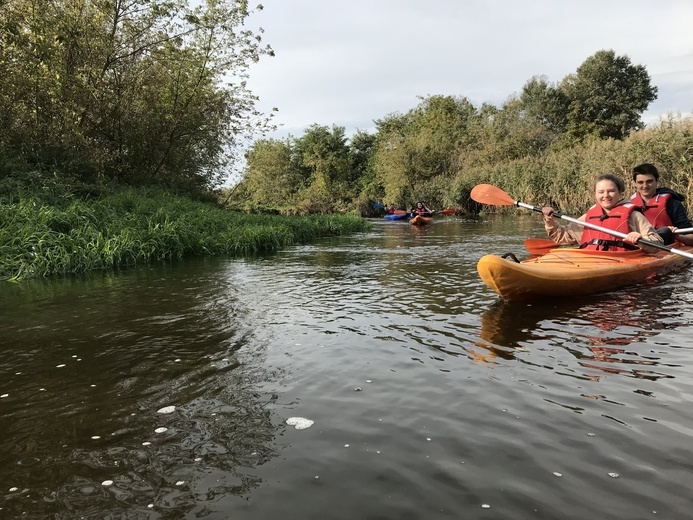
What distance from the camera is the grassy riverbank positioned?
8.03 meters

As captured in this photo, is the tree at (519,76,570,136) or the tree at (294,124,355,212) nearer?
the tree at (519,76,570,136)

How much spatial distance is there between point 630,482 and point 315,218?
1509cm

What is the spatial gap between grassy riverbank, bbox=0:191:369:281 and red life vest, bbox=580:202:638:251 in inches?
278

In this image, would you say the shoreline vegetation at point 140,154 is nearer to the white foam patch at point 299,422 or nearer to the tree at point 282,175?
the white foam patch at point 299,422

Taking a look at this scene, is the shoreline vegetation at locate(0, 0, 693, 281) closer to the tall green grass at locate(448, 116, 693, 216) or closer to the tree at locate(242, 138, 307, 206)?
the tall green grass at locate(448, 116, 693, 216)

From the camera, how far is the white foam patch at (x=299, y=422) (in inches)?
101

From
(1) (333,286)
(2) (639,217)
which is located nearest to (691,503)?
(2) (639,217)

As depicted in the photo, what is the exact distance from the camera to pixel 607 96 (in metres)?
35.3

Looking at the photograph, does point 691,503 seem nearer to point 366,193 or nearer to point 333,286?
point 333,286

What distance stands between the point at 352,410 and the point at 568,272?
3.22 meters

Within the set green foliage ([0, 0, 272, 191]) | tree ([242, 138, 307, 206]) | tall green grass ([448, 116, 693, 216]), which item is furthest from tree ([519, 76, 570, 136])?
green foliage ([0, 0, 272, 191])

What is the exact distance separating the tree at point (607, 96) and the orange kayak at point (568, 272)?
32.5m

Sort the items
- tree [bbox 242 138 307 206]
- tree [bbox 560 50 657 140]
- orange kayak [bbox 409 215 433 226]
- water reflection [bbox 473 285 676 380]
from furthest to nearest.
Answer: tree [bbox 242 138 307 206]
tree [bbox 560 50 657 140]
orange kayak [bbox 409 215 433 226]
water reflection [bbox 473 285 676 380]

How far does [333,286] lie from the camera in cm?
665
